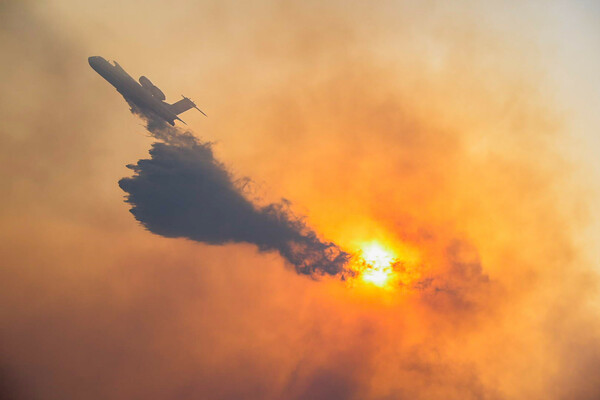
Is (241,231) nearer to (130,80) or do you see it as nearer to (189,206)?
(189,206)

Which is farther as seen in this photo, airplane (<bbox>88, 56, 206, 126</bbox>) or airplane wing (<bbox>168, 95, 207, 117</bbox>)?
airplane wing (<bbox>168, 95, 207, 117</bbox>)

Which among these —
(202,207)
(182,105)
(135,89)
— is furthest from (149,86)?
(202,207)

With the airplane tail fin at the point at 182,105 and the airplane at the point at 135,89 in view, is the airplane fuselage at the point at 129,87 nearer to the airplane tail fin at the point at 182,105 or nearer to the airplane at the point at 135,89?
the airplane at the point at 135,89

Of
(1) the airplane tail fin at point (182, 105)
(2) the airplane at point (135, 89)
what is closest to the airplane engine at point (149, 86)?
(2) the airplane at point (135, 89)

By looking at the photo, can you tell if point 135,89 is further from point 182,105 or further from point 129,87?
point 182,105

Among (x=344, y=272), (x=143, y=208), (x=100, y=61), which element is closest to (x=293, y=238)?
(x=344, y=272)

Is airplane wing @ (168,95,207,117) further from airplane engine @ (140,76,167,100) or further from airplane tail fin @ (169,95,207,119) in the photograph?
airplane engine @ (140,76,167,100)

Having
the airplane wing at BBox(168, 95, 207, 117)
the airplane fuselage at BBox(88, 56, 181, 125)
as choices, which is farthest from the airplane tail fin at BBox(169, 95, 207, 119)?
the airplane fuselage at BBox(88, 56, 181, 125)
